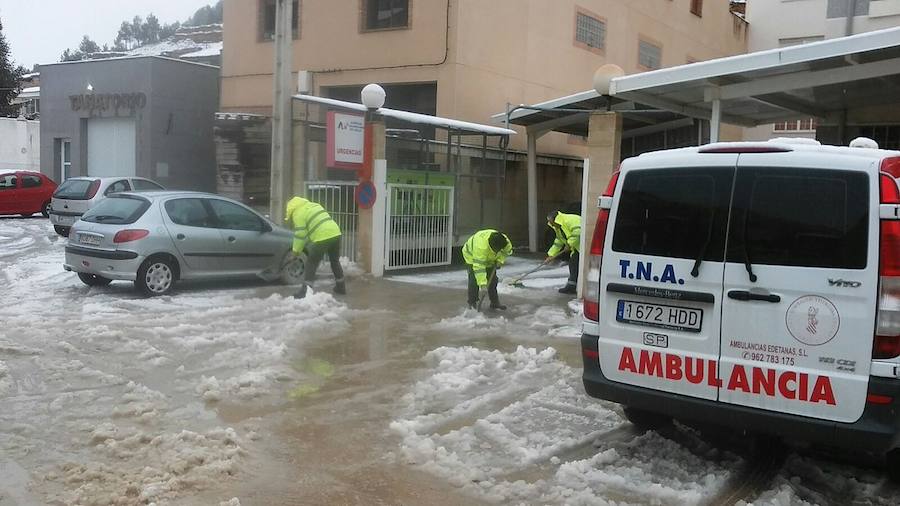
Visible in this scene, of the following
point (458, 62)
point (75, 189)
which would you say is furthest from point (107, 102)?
point (458, 62)

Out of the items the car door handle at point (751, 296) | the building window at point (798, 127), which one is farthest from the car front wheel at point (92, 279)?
the building window at point (798, 127)

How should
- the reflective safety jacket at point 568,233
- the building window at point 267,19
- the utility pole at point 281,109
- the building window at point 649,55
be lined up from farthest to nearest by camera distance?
the building window at point 649,55 → the building window at point 267,19 → the utility pole at point 281,109 → the reflective safety jacket at point 568,233

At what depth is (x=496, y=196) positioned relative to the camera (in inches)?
685

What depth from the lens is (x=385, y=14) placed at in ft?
61.6

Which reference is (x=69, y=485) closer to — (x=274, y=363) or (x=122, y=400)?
(x=122, y=400)

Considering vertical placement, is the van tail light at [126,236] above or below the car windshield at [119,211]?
below

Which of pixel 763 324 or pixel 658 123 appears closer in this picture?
pixel 763 324

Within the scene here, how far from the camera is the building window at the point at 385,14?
18.4m

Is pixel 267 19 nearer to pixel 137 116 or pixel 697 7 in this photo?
pixel 137 116

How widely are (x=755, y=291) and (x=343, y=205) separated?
1002 centimetres

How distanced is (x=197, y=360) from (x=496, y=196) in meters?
10.8

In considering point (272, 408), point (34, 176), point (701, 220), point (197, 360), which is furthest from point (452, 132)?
point (34, 176)

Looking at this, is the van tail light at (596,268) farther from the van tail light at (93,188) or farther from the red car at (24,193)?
the red car at (24,193)

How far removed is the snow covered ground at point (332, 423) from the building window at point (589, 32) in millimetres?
13650
